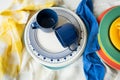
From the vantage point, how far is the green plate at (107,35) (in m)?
0.71

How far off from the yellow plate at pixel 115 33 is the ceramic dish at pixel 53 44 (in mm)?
84

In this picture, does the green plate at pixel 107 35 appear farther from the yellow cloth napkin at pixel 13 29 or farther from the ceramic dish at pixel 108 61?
the yellow cloth napkin at pixel 13 29

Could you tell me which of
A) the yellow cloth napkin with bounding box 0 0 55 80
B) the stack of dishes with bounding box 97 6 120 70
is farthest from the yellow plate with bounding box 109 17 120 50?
the yellow cloth napkin with bounding box 0 0 55 80

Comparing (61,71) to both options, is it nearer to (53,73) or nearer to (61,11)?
(53,73)

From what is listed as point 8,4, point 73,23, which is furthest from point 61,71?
point 8,4

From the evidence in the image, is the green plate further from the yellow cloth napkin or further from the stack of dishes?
the yellow cloth napkin

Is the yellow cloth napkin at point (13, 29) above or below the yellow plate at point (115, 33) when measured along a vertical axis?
above

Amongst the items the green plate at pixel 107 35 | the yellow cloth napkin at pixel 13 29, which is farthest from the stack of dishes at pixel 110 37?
the yellow cloth napkin at pixel 13 29

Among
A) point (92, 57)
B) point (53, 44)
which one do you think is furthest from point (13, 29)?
point (92, 57)

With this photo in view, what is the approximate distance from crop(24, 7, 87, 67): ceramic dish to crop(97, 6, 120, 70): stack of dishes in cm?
6

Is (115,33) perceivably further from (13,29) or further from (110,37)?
(13,29)

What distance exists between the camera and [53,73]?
76 cm

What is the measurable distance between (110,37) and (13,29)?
0.97ft

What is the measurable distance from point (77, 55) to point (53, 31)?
0.10 m
